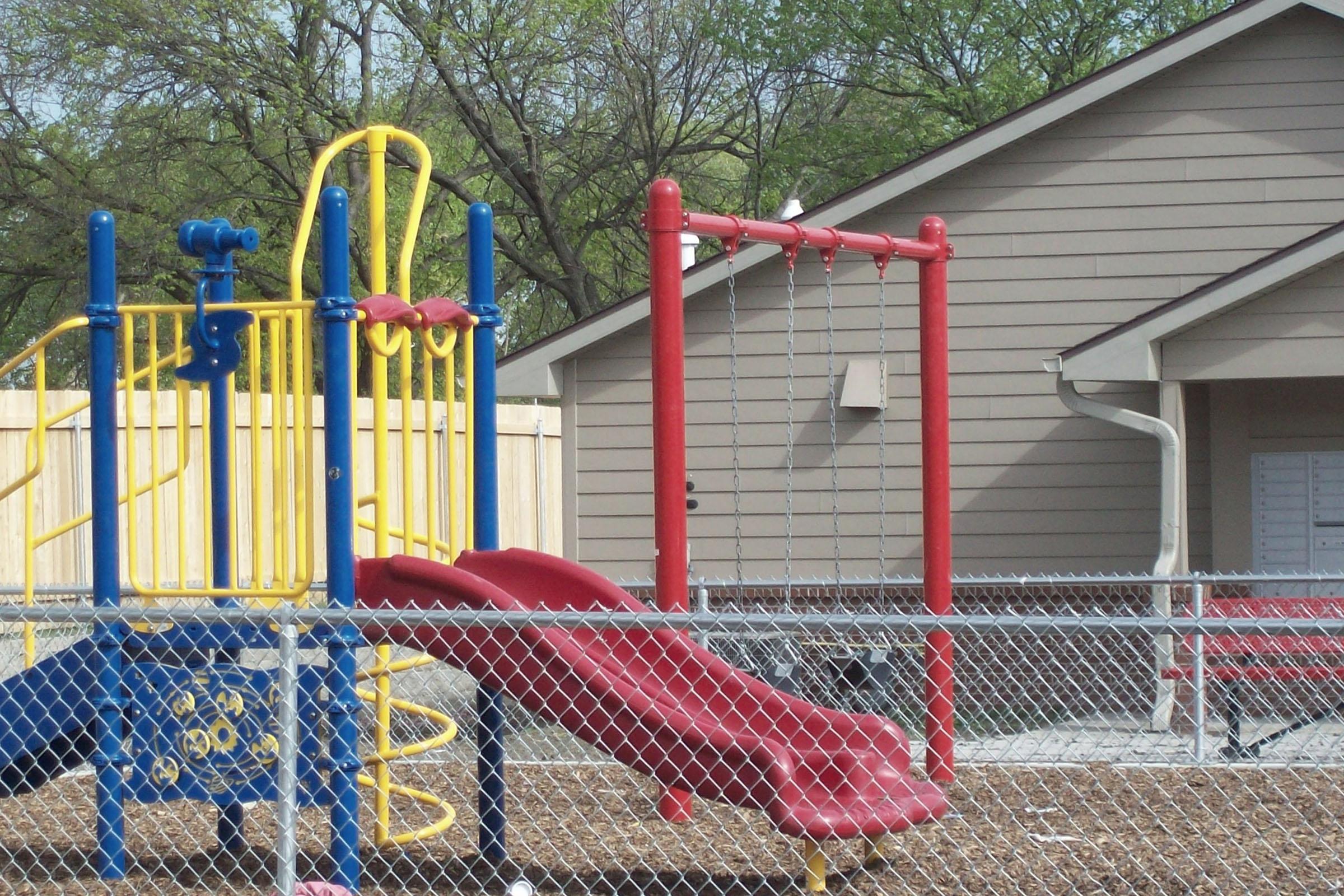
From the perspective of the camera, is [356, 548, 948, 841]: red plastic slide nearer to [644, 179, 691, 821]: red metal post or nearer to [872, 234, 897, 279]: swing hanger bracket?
[644, 179, 691, 821]: red metal post

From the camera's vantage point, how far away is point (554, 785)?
698cm

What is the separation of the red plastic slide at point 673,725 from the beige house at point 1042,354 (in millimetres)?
4634

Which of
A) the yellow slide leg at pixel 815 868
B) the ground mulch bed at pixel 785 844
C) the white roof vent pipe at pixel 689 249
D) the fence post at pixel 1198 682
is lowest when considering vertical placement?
the ground mulch bed at pixel 785 844

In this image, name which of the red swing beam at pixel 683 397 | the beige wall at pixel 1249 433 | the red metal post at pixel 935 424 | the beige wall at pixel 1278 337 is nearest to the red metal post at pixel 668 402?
the red swing beam at pixel 683 397

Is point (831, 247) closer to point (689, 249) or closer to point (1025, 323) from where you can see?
point (689, 249)

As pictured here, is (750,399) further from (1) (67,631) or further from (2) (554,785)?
(1) (67,631)

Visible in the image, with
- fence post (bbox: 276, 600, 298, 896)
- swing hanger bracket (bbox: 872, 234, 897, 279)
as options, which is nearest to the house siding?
swing hanger bracket (bbox: 872, 234, 897, 279)

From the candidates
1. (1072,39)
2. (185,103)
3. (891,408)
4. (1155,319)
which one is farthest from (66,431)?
(1072,39)

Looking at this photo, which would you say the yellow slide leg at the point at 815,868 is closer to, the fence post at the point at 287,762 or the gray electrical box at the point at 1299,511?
the fence post at the point at 287,762

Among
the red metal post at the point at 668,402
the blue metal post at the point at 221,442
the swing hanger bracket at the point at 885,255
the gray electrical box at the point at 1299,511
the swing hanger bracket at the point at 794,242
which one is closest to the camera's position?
the blue metal post at the point at 221,442

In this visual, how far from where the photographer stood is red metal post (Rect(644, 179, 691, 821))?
240 inches

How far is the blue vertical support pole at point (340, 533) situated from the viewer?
16.5 feet

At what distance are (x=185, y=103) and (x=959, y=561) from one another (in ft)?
50.5

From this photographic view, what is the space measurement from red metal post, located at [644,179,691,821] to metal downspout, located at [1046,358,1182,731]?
3.52 meters
